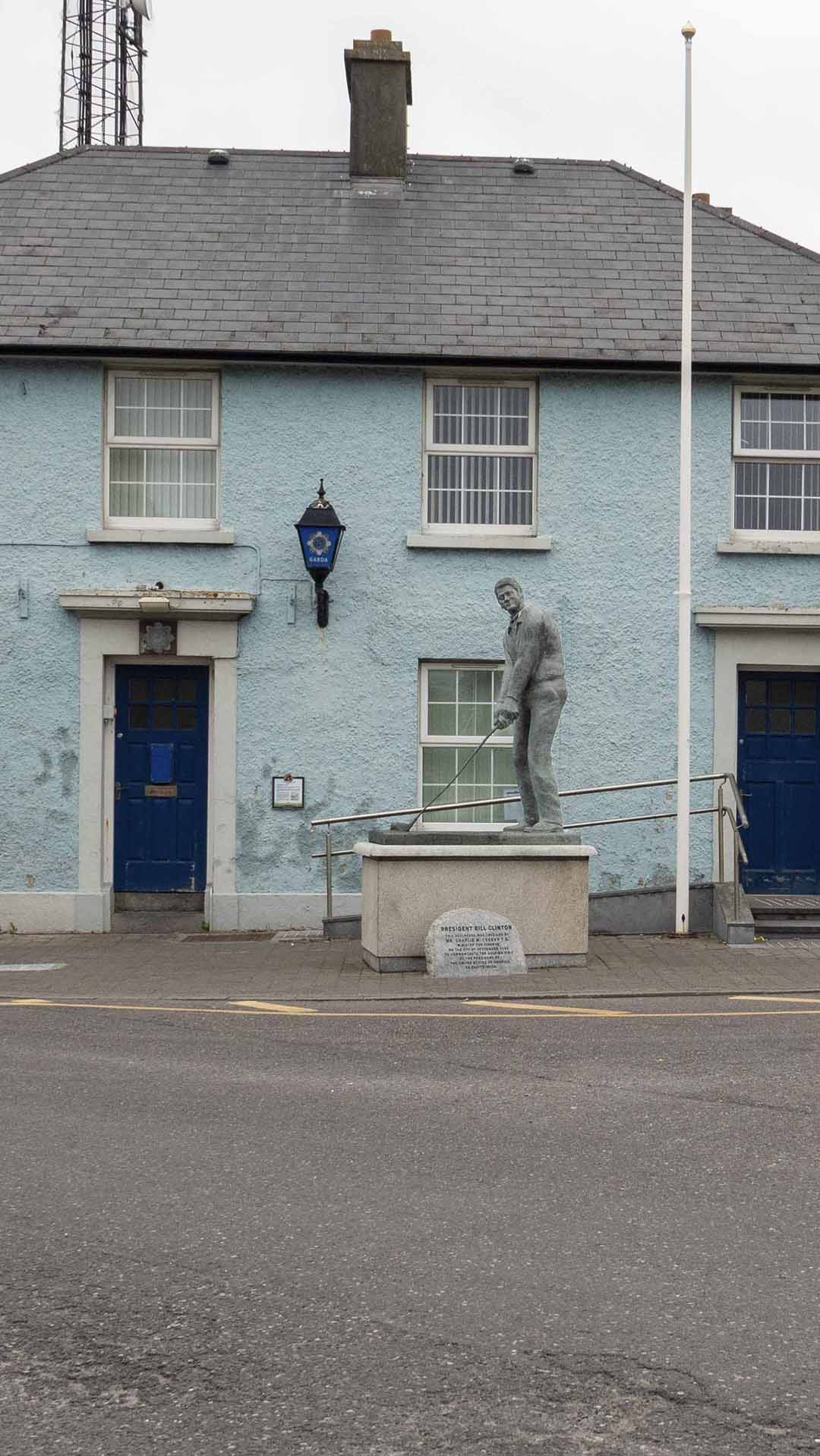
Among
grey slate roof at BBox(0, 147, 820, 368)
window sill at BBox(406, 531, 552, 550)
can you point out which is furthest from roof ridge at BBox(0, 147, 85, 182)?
window sill at BBox(406, 531, 552, 550)

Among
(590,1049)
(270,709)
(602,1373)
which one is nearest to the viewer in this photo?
(602,1373)

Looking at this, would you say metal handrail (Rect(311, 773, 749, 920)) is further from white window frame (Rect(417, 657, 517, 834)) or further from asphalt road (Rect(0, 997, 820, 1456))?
asphalt road (Rect(0, 997, 820, 1456))

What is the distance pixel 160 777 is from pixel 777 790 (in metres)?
6.23

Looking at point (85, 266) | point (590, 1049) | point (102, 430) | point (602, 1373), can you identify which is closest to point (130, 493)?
point (102, 430)

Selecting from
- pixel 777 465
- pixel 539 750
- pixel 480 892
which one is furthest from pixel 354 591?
pixel 777 465

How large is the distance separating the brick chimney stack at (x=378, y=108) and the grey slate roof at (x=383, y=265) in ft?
0.97

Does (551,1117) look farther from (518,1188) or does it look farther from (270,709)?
(270,709)

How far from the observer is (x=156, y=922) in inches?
651

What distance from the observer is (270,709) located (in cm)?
1631

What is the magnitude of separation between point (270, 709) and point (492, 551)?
2684 millimetres

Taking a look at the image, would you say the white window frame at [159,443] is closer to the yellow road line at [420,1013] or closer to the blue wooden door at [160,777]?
the blue wooden door at [160,777]

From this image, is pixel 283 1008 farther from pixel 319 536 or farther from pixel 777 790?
pixel 777 790

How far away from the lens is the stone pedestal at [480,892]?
13.2m

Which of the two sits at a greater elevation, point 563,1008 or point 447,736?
point 447,736
